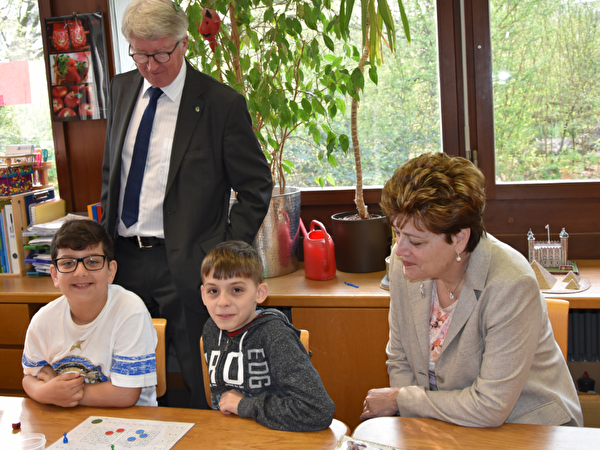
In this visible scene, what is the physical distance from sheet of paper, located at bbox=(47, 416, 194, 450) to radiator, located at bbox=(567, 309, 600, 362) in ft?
5.88

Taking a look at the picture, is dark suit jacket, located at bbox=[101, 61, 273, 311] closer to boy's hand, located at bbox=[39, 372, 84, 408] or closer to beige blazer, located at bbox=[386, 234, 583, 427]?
boy's hand, located at bbox=[39, 372, 84, 408]

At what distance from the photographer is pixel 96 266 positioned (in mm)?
1589

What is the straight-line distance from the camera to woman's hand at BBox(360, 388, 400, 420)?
135cm

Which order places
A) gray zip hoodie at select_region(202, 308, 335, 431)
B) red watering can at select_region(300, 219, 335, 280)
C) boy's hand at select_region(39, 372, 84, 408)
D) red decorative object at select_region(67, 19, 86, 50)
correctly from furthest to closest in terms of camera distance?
red decorative object at select_region(67, 19, 86, 50), red watering can at select_region(300, 219, 335, 280), boy's hand at select_region(39, 372, 84, 408), gray zip hoodie at select_region(202, 308, 335, 431)

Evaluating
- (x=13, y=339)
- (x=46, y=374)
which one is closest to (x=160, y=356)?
(x=46, y=374)

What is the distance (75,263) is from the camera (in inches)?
61.5

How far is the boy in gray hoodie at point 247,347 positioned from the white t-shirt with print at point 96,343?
188 millimetres

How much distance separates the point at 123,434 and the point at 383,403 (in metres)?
0.61

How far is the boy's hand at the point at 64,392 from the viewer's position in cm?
133

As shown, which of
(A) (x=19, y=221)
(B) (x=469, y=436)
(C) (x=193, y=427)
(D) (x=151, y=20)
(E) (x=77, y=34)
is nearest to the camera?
(B) (x=469, y=436)

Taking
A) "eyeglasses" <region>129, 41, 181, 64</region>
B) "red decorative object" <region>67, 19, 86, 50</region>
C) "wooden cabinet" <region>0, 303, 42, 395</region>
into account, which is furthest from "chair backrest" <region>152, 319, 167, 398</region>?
"red decorative object" <region>67, 19, 86, 50</region>

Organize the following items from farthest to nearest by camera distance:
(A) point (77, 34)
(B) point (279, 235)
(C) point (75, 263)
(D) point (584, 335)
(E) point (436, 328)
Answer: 1. (A) point (77, 34)
2. (B) point (279, 235)
3. (D) point (584, 335)
4. (C) point (75, 263)
5. (E) point (436, 328)

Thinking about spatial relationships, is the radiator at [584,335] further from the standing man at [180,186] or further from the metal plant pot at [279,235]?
the standing man at [180,186]

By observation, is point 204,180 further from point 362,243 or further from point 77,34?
point 77,34
